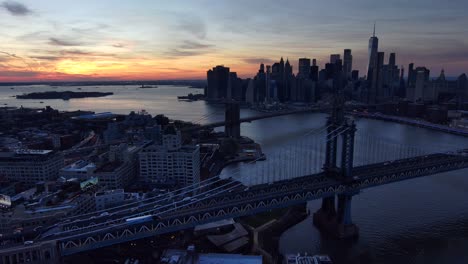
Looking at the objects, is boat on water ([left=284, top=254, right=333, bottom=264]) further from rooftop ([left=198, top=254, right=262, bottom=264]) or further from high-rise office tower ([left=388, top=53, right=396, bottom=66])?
high-rise office tower ([left=388, top=53, right=396, bottom=66])

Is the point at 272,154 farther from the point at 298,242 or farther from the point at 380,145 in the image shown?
the point at 298,242

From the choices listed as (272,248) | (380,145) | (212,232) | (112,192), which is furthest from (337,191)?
(380,145)

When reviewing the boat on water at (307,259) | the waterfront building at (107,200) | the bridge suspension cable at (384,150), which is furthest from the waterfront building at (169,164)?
the bridge suspension cable at (384,150)

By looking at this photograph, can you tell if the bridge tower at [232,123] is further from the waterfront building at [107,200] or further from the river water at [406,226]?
the waterfront building at [107,200]

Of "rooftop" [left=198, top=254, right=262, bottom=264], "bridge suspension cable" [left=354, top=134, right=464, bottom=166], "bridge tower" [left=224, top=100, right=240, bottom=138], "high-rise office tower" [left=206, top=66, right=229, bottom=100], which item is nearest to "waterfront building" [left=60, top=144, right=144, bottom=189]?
"rooftop" [left=198, top=254, right=262, bottom=264]

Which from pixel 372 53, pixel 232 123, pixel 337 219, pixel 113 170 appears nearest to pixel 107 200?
pixel 113 170

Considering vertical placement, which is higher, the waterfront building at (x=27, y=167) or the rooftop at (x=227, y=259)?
the waterfront building at (x=27, y=167)
